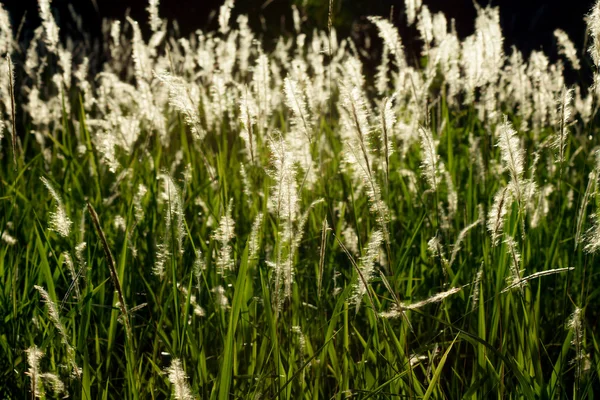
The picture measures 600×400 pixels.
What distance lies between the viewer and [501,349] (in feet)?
4.02

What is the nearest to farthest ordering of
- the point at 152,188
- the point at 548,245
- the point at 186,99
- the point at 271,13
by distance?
the point at 186,99 → the point at 548,245 → the point at 152,188 → the point at 271,13

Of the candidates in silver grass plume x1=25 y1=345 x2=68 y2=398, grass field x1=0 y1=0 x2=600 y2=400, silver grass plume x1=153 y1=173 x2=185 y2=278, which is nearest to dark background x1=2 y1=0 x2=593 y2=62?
grass field x1=0 y1=0 x2=600 y2=400

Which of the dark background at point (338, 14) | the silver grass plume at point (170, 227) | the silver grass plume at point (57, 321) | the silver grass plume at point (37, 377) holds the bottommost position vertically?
the silver grass plume at point (37, 377)

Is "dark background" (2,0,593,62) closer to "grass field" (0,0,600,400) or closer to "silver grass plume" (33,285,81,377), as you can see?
"grass field" (0,0,600,400)

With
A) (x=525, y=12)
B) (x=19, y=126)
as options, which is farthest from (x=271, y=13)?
(x=19, y=126)

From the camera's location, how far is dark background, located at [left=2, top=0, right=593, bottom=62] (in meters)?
8.38

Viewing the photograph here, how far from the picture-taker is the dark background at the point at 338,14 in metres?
8.38

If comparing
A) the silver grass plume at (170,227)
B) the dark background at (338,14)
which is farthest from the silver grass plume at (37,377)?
the dark background at (338,14)

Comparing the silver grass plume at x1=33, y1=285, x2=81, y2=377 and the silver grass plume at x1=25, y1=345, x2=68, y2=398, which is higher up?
the silver grass plume at x1=33, y1=285, x2=81, y2=377

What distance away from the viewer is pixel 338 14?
8.09 metres

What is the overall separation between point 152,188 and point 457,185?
1150 millimetres

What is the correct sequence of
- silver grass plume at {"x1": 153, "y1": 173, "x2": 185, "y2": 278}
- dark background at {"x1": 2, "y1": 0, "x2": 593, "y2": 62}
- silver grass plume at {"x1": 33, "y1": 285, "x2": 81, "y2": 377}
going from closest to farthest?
1. silver grass plume at {"x1": 33, "y1": 285, "x2": 81, "y2": 377}
2. silver grass plume at {"x1": 153, "y1": 173, "x2": 185, "y2": 278}
3. dark background at {"x1": 2, "y1": 0, "x2": 593, "y2": 62}

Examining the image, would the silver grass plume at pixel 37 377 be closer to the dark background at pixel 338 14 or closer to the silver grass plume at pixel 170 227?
the silver grass plume at pixel 170 227

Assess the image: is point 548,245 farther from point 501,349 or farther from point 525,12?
point 525,12
